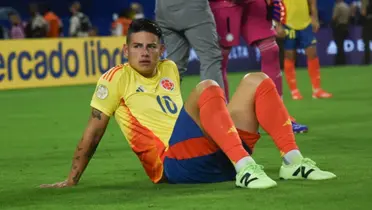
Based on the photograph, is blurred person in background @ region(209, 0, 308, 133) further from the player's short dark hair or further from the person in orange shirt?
the person in orange shirt

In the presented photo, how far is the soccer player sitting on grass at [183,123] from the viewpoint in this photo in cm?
557

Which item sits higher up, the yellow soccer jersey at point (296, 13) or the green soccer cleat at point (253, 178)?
the green soccer cleat at point (253, 178)

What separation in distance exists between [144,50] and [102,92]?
363 millimetres

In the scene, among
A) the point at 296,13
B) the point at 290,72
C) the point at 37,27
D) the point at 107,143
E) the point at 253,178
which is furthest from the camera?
the point at 37,27

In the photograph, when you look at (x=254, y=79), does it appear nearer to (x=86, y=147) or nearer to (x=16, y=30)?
(x=86, y=147)

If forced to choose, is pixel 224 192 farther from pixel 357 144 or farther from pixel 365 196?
pixel 357 144

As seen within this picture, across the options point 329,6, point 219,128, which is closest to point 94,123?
point 219,128

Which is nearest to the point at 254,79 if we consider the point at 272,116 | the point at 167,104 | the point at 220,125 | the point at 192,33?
the point at 272,116

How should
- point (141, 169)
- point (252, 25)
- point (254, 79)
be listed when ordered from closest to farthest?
point (254, 79), point (141, 169), point (252, 25)

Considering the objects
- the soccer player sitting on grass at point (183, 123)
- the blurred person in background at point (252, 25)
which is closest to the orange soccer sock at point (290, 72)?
the blurred person in background at point (252, 25)

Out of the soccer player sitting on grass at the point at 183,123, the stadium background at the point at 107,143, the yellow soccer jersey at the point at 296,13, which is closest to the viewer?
the stadium background at the point at 107,143

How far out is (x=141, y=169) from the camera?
7.16m

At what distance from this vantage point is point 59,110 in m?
13.5

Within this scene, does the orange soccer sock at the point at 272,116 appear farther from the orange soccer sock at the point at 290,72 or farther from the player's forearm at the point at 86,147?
the orange soccer sock at the point at 290,72
